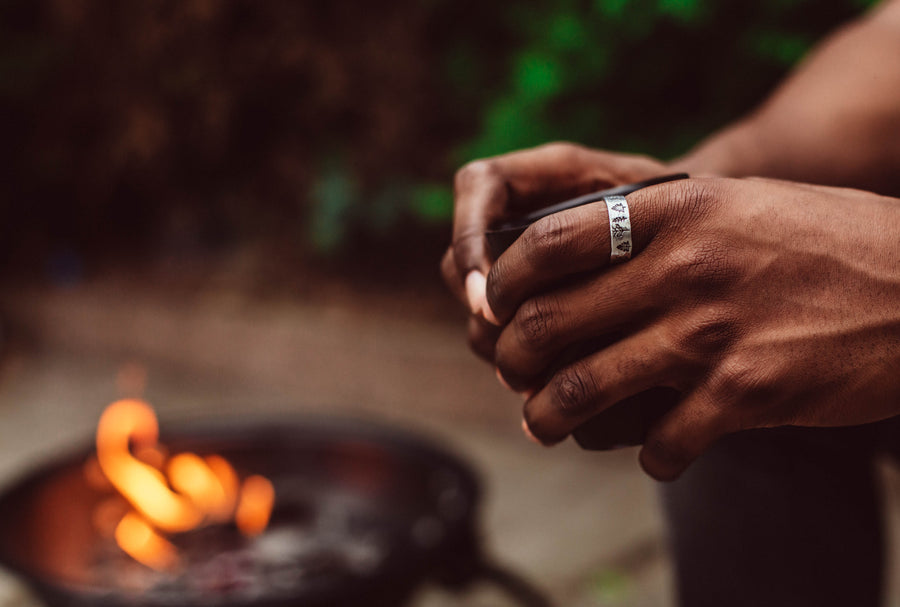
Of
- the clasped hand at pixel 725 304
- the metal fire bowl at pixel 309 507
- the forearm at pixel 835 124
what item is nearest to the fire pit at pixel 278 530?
the metal fire bowl at pixel 309 507

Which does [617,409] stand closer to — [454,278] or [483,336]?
[483,336]

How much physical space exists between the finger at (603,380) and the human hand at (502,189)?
0.50ft

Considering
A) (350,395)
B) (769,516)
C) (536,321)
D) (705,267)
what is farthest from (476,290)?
(350,395)

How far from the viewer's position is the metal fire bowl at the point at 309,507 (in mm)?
1233

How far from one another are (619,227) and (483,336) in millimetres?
293

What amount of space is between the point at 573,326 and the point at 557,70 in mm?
1608

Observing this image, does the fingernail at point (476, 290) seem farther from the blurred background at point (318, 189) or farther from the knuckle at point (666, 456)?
the blurred background at point (318, 189)

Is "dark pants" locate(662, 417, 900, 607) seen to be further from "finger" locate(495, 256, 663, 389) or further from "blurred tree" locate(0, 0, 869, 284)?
"blurred tree" locate(0, 0, 869, 284)

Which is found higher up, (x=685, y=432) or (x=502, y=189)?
(x=502, y=189)

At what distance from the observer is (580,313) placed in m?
0.74

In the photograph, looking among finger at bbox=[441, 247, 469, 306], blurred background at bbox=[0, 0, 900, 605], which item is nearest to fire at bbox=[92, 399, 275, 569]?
blurred background at bbox=[0, 0, 900, 605]

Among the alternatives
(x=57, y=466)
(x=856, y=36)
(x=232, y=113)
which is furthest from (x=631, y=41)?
(x=232, y=113)

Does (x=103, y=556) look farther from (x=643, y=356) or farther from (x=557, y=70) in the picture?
(x=557, y=70)

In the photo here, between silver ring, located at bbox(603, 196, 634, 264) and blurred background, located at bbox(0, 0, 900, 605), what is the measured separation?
1327 millimetres
